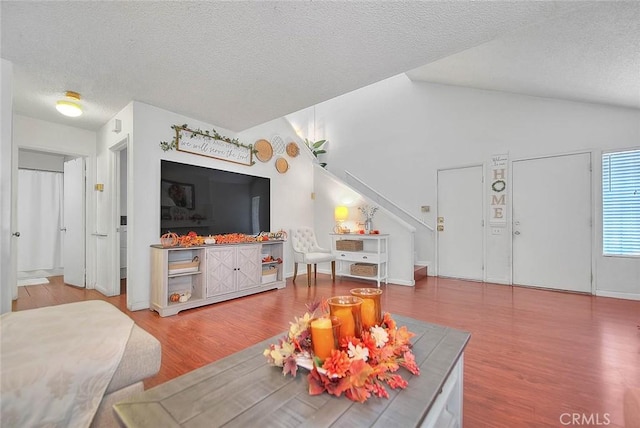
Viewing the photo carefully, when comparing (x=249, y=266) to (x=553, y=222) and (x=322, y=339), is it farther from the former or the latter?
(x=553, y=222)

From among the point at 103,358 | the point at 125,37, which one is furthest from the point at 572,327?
the point at 125,37

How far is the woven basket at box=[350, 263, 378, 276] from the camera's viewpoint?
183 inches

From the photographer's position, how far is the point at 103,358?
108 centimetres

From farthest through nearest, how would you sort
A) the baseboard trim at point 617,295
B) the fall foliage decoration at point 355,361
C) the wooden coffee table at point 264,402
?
1. the baseboard trim at point 617,295
2. the fall foliage decoration at point 355,361
3. the wooden coffee table at point 264,402

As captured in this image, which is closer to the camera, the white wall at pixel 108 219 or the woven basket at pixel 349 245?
the white wall at pixel 108 219

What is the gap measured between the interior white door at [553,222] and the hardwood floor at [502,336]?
357 mm

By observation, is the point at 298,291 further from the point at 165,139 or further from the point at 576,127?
the point at 576,127

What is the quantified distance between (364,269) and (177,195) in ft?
10.4

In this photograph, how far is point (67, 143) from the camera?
4043 mm

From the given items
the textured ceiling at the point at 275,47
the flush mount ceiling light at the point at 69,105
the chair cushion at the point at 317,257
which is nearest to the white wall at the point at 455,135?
the textured ceiling at the point at 275,47

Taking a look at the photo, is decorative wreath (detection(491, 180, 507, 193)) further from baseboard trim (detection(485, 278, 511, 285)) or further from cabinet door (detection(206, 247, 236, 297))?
cabinet door (detection(206, 247, 236, 297))

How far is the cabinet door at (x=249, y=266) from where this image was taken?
374 cm

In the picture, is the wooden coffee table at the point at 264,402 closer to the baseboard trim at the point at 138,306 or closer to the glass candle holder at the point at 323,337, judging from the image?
the glass candle holder at the point at 323,337

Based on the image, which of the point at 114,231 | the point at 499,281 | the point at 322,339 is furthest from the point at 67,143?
the point at 499,281
